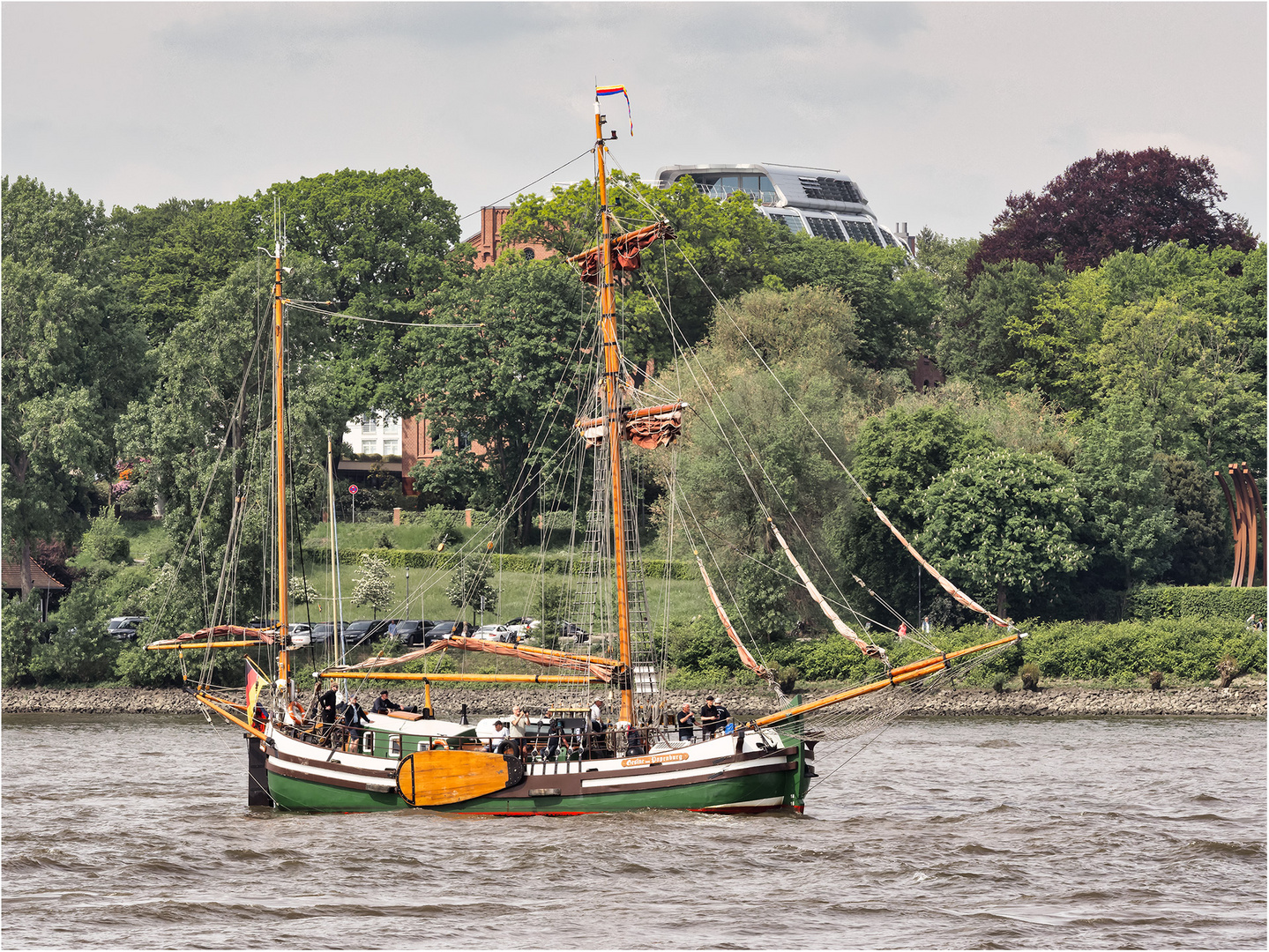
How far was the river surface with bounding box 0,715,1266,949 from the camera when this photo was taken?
2603 centimetres

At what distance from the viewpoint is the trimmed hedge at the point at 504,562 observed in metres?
81.0

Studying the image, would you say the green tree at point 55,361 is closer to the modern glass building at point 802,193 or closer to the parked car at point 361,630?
the parked car at point 361,630

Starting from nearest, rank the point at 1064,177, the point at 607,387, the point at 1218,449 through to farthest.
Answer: the point at 607,387
the point at 1218,449
the point at 1064,177

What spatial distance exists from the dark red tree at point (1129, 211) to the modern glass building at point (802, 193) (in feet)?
99.4

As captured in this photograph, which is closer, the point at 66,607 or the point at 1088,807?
the point at 1088,807

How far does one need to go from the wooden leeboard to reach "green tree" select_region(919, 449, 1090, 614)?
38.7 m

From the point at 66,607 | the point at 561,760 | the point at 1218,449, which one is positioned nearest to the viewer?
the point at 561,760

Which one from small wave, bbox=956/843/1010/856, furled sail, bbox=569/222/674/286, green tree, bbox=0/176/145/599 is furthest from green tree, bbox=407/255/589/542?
small wave, bbox=956/843/1010/856

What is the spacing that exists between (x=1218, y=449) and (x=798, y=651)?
33.9 m

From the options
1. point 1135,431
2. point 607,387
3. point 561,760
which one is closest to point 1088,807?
point 561,760

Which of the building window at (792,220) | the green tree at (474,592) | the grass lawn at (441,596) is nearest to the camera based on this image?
the green tree at (474,592)

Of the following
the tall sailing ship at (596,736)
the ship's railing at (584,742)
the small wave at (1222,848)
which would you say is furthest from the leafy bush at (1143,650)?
the ship's railing at (584,742)

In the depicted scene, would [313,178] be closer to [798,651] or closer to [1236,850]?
[798,651]

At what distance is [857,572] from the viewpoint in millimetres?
76688
